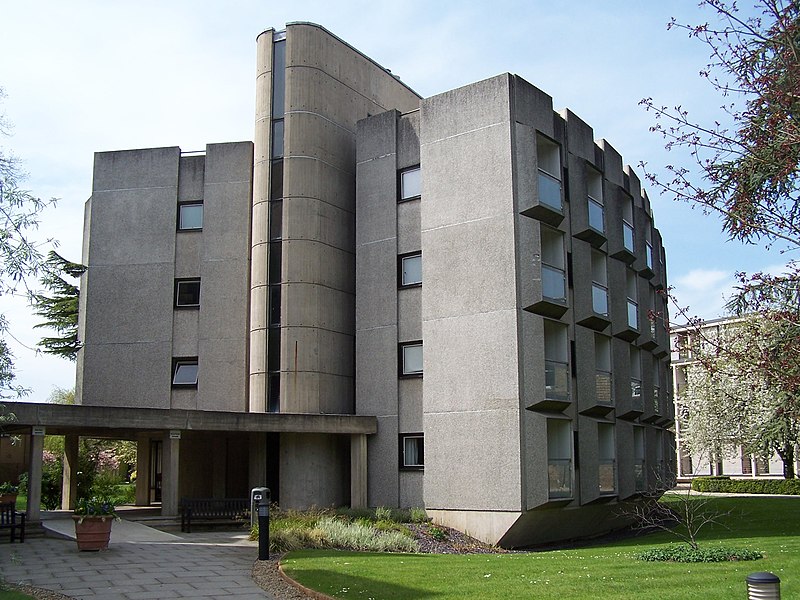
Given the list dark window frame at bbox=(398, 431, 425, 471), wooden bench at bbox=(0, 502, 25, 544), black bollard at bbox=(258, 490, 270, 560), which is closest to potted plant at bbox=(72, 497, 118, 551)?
wooden bench at bbox=(0, 502, 25, 544)

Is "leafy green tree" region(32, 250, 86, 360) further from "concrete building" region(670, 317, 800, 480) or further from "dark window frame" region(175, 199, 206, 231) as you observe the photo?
"concrete building" region(670, 317, 800, 480)

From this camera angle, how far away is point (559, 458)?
76.1ft

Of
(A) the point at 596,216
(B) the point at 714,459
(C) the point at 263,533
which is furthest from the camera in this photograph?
(B) the point at 714,459

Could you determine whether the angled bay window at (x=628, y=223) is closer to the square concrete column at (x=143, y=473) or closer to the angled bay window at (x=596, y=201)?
the angled bay window at (x=596, y=201)

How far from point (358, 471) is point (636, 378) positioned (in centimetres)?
1098

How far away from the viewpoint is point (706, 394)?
5469cm

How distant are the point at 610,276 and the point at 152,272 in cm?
1548

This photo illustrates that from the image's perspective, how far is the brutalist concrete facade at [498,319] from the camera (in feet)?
72.5

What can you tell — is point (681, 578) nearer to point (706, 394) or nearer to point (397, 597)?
point (397, 597)

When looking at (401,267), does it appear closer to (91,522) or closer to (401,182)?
(401,182)

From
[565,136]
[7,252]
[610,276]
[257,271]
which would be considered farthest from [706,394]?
[7,252]

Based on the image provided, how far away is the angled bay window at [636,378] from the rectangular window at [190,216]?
51.9 feet

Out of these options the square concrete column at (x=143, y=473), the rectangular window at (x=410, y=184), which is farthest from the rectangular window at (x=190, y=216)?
the square concrete column at (x=143, y=473)

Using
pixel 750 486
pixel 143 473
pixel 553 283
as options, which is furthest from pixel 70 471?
pixel 750 486
